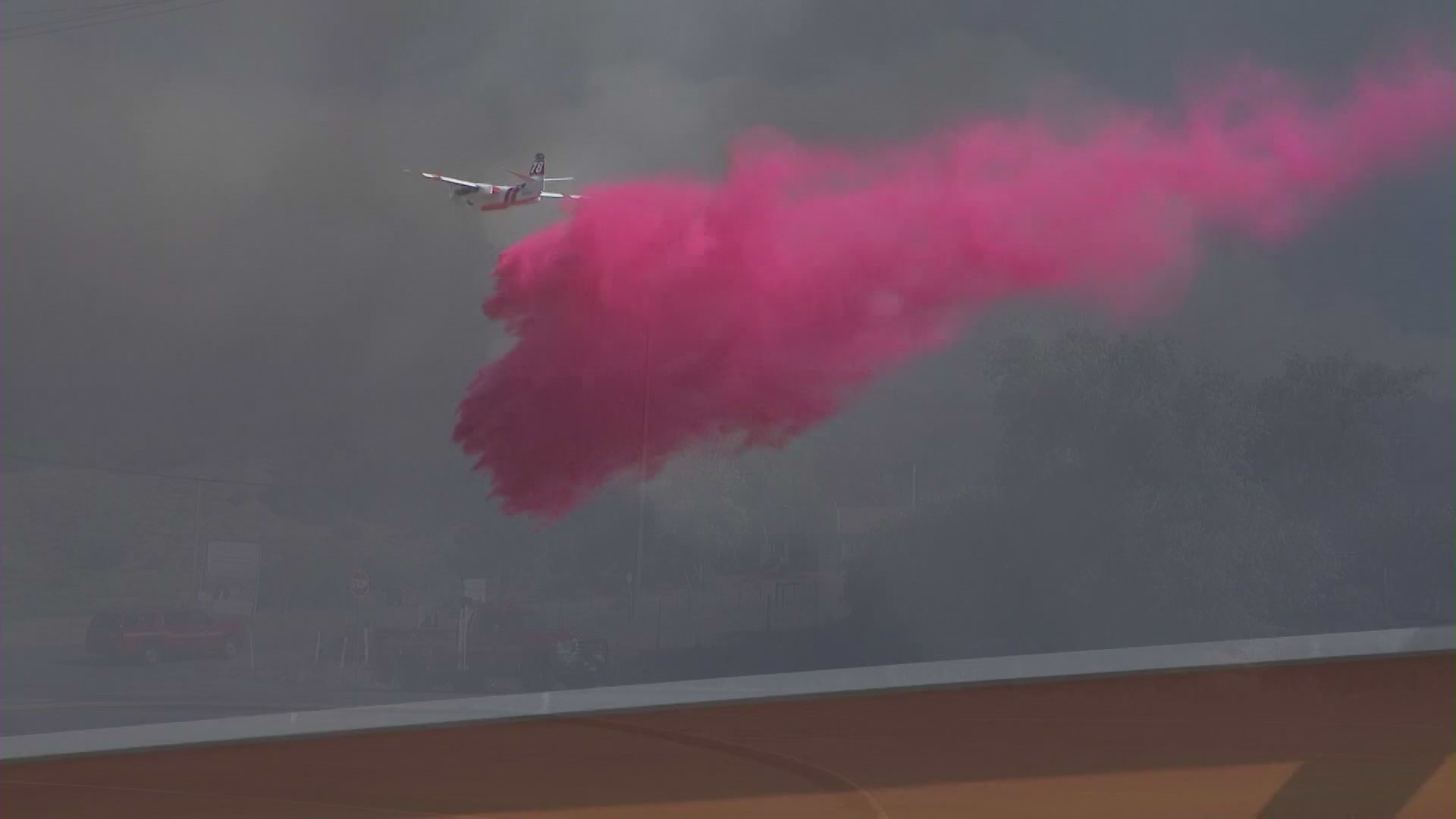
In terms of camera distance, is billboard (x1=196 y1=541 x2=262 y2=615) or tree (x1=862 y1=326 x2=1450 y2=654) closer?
tree (x1=862 y1=326 x2=1450 y2=654)

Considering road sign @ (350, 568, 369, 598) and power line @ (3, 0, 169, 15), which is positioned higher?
power line @ (3, 0, 169, 15)

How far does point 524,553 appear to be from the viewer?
4.64 metres

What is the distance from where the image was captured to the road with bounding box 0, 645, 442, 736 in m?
4.65

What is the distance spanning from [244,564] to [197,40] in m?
2.25

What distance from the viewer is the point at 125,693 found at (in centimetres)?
470

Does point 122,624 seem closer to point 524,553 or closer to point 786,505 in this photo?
point 524,553

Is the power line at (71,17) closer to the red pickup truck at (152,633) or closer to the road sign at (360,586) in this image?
the red pickup truck at (152,633)

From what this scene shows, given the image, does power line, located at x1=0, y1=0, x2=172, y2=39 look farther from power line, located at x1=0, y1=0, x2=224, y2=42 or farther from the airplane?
the airplane

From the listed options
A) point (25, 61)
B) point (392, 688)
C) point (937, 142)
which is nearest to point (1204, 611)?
point (937, 142)

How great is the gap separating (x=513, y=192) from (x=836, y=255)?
1.35 m

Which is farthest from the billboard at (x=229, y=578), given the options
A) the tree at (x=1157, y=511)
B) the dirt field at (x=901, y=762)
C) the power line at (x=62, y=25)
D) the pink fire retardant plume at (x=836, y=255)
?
the tree at (x=1157, y=511)

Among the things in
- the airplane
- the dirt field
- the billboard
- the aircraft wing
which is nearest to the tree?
the dirt field

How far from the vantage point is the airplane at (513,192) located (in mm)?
4797

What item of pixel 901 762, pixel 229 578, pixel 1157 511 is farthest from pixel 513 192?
pixel 1157 511
